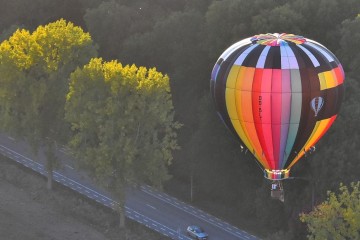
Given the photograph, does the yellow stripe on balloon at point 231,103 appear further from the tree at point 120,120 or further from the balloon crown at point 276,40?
the tree at point 120,120

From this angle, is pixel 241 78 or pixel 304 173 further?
pixel 304 173

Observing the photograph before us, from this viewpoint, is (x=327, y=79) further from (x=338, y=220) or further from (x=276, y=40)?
(x=338, y=220)

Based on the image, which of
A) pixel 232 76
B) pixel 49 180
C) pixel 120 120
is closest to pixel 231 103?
pixel 232 76

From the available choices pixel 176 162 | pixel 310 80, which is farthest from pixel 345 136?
pixel 176 162

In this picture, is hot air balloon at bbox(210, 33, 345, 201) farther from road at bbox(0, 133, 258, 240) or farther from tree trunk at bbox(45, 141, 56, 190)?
tree trunk at bbox(45, 141, 56, 190)

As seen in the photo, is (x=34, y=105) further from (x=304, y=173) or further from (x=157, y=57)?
(x=304, y=173)

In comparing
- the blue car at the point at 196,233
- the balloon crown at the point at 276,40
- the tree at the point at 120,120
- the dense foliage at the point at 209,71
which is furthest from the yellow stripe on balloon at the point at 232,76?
the blue car at the point at 196,233
